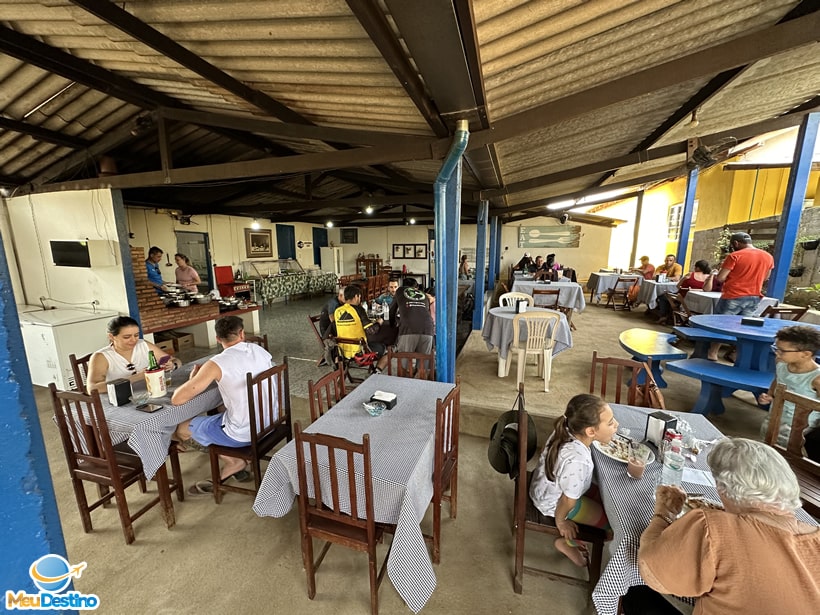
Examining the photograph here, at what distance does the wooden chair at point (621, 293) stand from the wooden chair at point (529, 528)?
7777 mm

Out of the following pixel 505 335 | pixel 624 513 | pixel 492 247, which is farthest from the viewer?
pixel 492 247

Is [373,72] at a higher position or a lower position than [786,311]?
higher

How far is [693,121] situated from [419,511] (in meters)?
5.13

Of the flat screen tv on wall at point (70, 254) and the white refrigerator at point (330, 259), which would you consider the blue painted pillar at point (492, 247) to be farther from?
the flat screen tv on wall at point (70, 254)

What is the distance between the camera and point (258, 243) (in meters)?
10.2

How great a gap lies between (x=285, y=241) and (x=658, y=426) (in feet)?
37.0

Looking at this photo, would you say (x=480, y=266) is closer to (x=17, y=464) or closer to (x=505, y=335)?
(x=505, y=335)

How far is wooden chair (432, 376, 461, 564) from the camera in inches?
72.4

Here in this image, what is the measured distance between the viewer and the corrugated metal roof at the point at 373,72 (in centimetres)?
185

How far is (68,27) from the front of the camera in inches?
91.8

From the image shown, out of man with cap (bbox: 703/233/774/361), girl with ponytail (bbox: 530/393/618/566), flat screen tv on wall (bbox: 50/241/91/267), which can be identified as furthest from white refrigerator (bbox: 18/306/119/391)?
man with cap (bbox: 703/233/774/361)

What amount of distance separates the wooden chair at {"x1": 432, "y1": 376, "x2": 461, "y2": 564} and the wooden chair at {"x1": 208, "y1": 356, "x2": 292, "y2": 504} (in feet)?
4.06

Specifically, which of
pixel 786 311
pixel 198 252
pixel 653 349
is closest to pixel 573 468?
pixel 653 349

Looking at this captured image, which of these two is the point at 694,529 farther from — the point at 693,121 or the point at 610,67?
the point at 693,121
